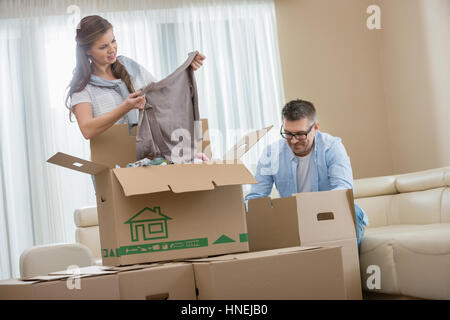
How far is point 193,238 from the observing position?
158 cm

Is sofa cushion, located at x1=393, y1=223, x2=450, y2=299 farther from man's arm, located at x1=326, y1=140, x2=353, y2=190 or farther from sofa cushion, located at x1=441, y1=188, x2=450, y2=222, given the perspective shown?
sofa cushion, located at x1=441, y1=188, x2=450, y2=222

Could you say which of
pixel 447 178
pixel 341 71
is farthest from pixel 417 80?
pixel 447 178

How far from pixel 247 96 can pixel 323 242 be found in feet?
8.80

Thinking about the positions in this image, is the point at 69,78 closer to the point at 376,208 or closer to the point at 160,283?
the point at 376,208

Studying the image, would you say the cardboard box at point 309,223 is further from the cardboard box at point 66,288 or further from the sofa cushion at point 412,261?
the cardboard box at point 66,288

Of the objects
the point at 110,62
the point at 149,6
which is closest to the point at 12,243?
the point at 149,6

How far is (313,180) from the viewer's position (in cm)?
227

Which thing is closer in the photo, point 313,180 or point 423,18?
point 313,180

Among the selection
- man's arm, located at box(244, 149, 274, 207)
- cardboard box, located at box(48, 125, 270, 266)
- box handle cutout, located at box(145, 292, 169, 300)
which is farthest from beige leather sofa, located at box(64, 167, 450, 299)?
box handle cutout, located at box(145, 292, 169, 300)

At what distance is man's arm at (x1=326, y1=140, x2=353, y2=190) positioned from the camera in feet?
7.04

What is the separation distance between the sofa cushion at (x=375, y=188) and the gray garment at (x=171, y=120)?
1.88 meters

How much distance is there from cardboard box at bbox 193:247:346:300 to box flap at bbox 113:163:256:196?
8.5 inches

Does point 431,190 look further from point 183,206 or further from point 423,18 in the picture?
point 183,206

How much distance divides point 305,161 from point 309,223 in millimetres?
612
